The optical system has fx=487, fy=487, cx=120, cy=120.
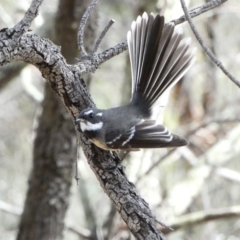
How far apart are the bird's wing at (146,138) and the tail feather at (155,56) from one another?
23 cm

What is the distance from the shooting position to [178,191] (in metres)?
3.14

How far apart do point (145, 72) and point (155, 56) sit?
7cm

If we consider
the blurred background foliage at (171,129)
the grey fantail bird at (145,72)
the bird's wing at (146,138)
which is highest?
the blurred background foliage at (171,129)

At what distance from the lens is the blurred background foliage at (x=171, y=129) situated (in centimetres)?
308

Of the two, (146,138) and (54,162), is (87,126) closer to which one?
(146,138)

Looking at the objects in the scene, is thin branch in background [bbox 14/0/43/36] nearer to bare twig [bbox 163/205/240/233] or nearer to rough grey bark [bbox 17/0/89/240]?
rough grey bark [bbox 17/0/89/240]

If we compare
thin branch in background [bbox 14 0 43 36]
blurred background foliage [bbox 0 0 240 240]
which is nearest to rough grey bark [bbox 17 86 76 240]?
blurred background foliage [bbox 0 0 240 240]

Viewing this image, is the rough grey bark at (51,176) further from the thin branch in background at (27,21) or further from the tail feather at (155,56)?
the thin branch in background at (27,21)

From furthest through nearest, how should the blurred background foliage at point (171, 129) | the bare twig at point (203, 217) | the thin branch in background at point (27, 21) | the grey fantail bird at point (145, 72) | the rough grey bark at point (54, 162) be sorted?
1. the blurred background foliage at point (171, 129)
2. the bare twig at point (203, 217)
3. the rough grey bark at point (54, 162)
4. the grey fantail bird at point (145, 72)
5. the thin branch in background at point (27, 21)

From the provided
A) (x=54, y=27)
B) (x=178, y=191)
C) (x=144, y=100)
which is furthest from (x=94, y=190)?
(x=144, y=100)

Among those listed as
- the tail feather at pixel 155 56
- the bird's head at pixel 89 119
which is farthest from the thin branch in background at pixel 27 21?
the tail feather at pixel 155 56

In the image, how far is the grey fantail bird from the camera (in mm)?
1708

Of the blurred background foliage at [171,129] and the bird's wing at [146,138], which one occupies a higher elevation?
the blurred background foliage at [171,129]

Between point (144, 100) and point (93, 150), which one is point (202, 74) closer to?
point (144, 100)
